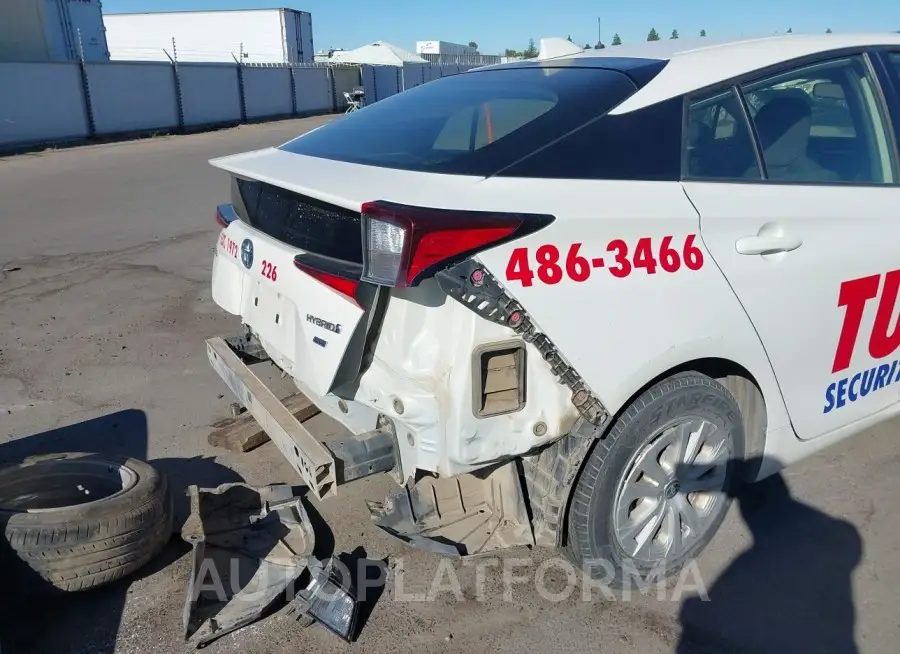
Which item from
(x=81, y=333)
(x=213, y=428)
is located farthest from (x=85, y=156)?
(x=213, y=428)

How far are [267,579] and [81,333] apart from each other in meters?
3.52

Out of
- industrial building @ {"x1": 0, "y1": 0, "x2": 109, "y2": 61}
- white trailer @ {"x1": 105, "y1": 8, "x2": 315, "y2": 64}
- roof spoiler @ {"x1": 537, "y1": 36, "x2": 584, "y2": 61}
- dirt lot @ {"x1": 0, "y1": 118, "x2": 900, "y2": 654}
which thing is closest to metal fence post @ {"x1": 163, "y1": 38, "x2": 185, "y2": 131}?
industrial building @ {"x1": 0, "y1": 0, "x2": 109, "y2": 61}

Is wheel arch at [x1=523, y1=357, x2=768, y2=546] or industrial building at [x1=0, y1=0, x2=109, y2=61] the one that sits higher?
industrial building at [x1=0, y1=0, x2=109, y2=61]

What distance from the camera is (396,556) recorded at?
3.02m

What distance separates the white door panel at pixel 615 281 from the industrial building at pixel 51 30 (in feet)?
106

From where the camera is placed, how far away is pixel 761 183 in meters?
2.62

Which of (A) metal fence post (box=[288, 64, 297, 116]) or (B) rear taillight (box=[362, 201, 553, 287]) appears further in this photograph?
(A) metal fence post (box=[288, 64, 297, 116])

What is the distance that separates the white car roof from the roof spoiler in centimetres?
35

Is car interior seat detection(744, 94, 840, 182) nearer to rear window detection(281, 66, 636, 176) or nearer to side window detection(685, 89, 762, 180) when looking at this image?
side window detection(685, 89, 762, 180)

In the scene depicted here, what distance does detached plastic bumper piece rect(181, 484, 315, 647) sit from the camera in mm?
2609

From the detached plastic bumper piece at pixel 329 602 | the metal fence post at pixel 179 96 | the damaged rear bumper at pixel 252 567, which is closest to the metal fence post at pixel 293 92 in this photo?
the metal fence post at pixel 179 96

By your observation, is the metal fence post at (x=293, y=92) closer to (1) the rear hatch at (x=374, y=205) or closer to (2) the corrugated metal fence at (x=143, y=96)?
(2) the corrugated metal fence at (x=143, y=96)

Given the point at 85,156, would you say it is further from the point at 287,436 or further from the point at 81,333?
the point at 287,436

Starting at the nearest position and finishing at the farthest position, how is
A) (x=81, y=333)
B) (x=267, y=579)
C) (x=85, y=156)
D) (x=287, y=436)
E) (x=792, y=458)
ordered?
1. (x=287, y=436)
2. (x=267, y=579)
3. (x=792, y=458)
4. (x=81, y=333)
5. (x=85, y=156)
